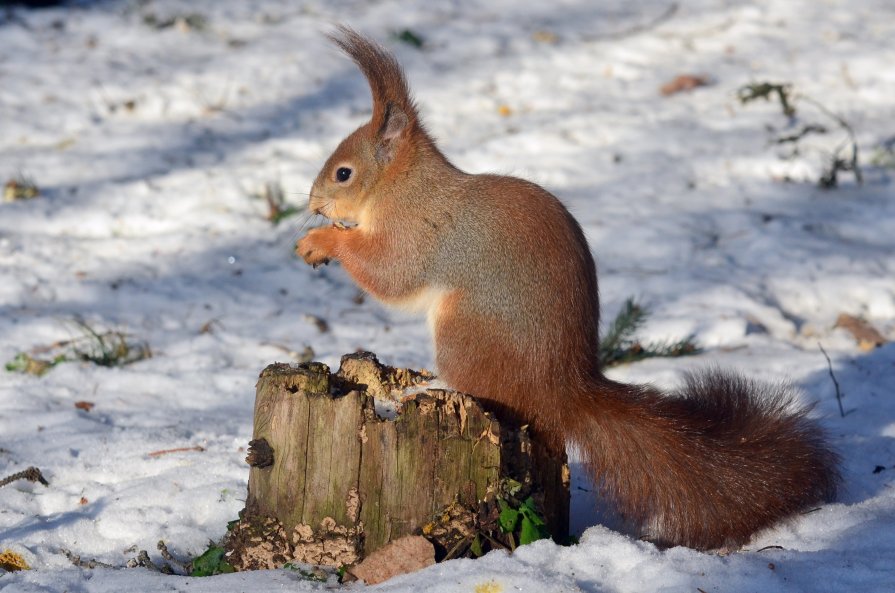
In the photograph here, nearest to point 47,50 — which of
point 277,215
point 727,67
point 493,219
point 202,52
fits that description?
point 202,52

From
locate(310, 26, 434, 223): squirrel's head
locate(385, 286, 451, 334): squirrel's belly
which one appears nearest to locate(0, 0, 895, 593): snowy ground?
locate(385, 286, 451, 334): squirrel's belly

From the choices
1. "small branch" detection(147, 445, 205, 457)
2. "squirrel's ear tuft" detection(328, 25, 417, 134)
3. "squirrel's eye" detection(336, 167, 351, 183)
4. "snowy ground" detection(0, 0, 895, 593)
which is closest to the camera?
"snowy ground" detection(0, 0, 895, 593)

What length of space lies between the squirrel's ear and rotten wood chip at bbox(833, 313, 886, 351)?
2.14 meters

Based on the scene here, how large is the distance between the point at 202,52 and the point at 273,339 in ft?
10.5

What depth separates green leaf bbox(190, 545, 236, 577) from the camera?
238 cm

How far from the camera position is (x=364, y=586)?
7.32ft

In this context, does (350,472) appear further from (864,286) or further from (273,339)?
(864,286)

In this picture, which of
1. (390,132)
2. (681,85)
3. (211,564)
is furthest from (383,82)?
(681,85)

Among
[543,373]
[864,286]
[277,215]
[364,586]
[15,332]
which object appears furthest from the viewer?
[277,215]

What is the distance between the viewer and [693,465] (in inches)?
95.2

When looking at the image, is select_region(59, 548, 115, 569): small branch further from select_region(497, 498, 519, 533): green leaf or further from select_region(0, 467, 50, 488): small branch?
select_region(497, 498, 519, 533): green leaf

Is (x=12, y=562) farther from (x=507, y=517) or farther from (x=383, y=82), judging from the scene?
(x=383, y=82)

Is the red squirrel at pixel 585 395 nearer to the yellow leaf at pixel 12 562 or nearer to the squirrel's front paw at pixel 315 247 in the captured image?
the squirrel's front paw at pixel 315 247

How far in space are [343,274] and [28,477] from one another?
2253mm
